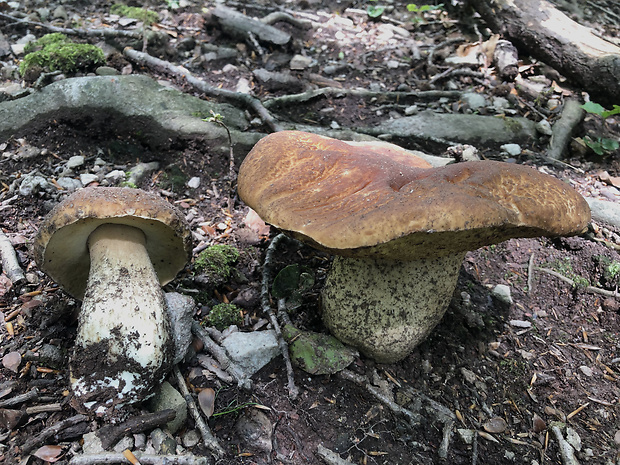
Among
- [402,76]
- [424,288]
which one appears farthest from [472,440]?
[402,76]

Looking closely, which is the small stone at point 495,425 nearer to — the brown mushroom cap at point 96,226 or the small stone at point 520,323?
the small stone at point 520,323

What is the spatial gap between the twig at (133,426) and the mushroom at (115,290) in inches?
4.0

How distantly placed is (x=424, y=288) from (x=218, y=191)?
82.3 inches

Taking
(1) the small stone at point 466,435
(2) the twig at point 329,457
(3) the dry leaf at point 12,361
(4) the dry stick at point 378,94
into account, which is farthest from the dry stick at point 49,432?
(4) the dry stick at point 378,94

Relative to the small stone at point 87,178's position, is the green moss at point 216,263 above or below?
above

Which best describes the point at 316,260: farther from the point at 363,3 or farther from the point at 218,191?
the point at 363,3

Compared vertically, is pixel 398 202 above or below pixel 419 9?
above

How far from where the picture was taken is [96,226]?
91.8 inches

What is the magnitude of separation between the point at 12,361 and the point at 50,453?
60cm

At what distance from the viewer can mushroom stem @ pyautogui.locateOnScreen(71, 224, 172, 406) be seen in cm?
206

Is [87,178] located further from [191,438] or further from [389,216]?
[389,216]

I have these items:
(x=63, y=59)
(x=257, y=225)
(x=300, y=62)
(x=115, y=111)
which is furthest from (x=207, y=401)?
(x=300, y=62)

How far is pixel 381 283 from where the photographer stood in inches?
95.2

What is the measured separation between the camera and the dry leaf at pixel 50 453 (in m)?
1.87
